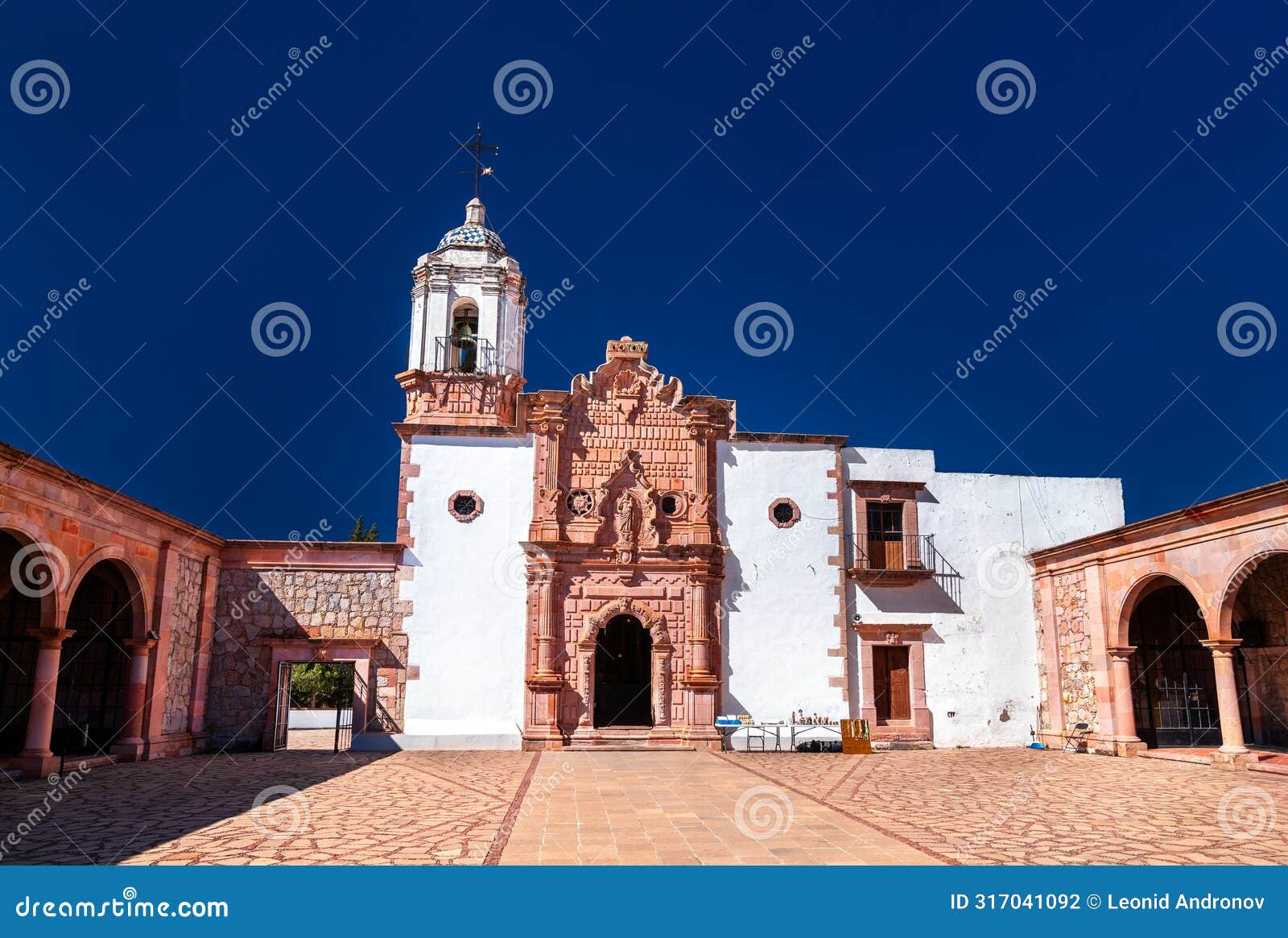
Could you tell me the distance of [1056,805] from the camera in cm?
1012

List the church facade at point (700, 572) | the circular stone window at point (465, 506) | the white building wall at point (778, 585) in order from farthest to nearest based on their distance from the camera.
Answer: the circular stone window at point (465, 506), the white building wall at point (778, 585), the church facade at point (700, 572)

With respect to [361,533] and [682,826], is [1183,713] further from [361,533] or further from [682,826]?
[361,533]

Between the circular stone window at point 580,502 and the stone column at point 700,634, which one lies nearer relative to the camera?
the stone column at point 700,634

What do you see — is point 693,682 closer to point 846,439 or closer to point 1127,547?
point 846,439

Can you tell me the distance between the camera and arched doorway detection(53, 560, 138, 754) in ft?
50.3

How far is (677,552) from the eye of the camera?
18.9 m

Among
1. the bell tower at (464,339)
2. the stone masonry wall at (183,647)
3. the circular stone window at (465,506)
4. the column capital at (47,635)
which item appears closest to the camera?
the column capital at (47,635)

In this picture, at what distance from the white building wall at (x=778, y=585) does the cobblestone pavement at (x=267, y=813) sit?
5956 mm

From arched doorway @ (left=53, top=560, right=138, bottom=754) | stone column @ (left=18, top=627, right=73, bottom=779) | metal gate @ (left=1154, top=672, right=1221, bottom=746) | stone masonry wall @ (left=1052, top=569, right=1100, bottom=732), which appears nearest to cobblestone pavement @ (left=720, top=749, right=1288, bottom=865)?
stone masonry wall @ (left=1052, top=569, right=1100, bottom=732)

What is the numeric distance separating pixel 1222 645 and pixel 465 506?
13821 millimetres

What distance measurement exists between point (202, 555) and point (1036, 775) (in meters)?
15.1

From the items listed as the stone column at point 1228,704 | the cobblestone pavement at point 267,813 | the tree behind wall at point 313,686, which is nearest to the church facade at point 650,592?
the stone column at point 1228,704

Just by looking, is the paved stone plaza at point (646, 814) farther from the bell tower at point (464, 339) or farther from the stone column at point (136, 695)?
the bell tower at point (464, 339)

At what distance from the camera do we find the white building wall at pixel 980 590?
1916 cm
